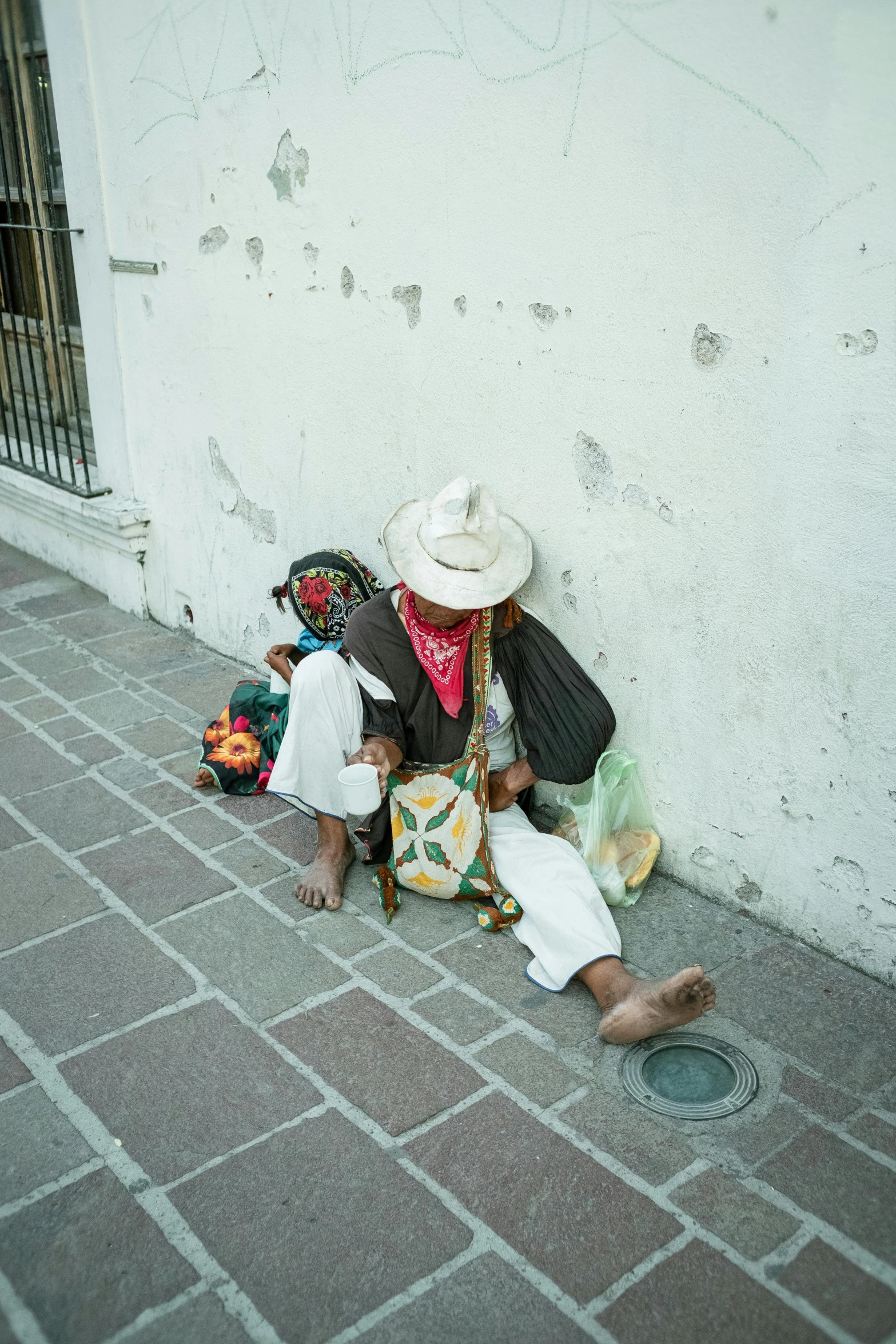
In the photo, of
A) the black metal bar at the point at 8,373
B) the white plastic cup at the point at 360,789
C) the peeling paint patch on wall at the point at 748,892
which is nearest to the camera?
the white plastic cup at the point at 360,789

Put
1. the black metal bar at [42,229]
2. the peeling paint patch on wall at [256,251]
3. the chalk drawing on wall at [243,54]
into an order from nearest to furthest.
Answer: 1. the chalk drawing on wall at [243,54]
2. the peeling paint patch on wall at [256,251]
3. the black metal bar at [42,229]

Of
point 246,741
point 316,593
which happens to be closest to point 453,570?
point 316,593

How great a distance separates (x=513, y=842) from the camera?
314cm

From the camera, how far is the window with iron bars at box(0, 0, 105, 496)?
5164 millimetres

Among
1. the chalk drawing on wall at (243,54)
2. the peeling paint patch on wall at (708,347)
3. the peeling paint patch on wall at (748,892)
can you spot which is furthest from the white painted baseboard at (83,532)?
the peeling paint patch on wall at (748,892)

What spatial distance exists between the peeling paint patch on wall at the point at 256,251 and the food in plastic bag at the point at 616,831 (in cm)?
221

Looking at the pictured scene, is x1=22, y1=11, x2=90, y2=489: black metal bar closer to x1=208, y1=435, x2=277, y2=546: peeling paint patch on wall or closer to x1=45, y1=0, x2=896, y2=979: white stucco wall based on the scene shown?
x1=208, y1=435, x2=277, y2=546: peeling paint patch on wall

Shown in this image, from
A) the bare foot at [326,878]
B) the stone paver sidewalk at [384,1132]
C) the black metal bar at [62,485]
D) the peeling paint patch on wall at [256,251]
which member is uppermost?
the peeling paint patch on wall at [256,251]

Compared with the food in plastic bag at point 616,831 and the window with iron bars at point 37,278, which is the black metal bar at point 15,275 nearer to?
the window with iron bars at point 37,278

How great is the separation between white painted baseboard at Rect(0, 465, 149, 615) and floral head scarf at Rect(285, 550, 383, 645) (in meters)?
1.76

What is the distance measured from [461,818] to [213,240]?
8.31 ft

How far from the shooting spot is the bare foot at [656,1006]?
8.14 feet

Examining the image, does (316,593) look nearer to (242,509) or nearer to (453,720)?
(453,720)

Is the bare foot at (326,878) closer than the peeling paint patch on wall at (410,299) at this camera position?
Yes
